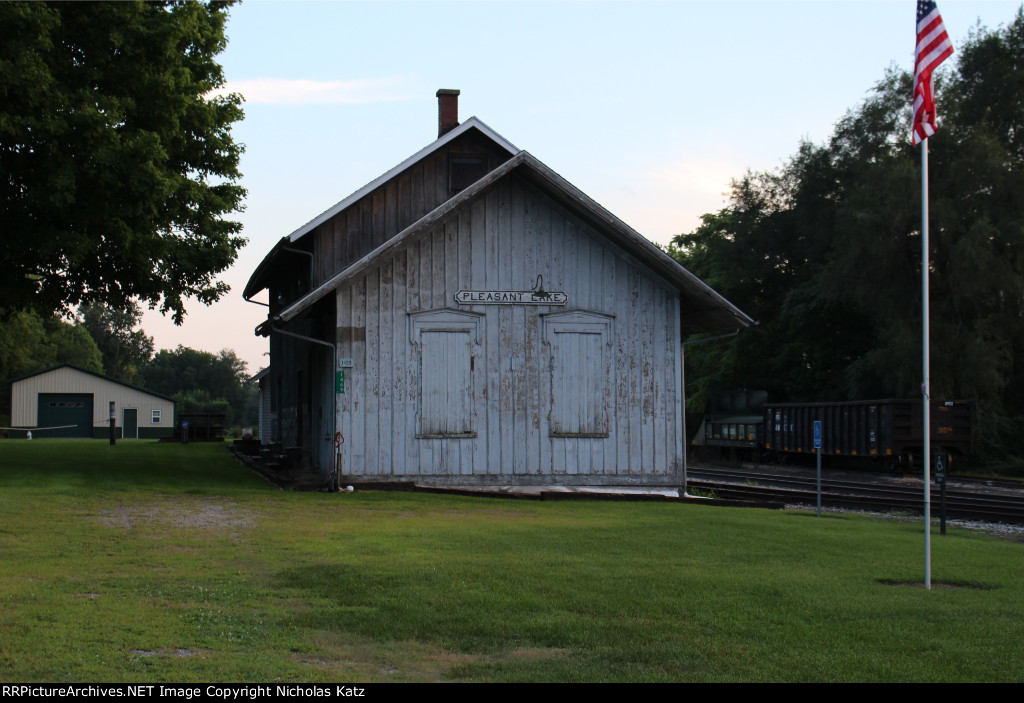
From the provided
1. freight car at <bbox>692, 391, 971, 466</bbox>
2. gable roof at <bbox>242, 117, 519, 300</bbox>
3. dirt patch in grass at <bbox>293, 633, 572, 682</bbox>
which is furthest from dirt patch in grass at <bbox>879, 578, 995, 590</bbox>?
freight car at <bbox>692, 391, 971, 466</bbox>

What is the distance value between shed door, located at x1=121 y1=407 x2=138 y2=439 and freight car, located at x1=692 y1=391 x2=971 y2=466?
39.2 metres

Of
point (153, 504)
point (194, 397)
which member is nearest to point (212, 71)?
point (153, 504)

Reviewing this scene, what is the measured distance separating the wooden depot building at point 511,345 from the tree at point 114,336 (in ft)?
391

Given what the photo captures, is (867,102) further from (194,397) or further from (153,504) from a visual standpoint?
(194,397)

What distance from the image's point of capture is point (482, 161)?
79.5 feet

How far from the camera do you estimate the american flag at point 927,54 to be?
10.4 meters

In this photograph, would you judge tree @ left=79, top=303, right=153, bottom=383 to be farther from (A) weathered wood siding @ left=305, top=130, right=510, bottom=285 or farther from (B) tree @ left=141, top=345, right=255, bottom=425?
(A) weathered wood siding @ left=305, top=130, right=510, bottom=285

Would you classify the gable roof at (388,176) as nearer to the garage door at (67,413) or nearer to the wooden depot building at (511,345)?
the wooden depot building at (511,345)

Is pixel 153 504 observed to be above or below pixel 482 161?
below

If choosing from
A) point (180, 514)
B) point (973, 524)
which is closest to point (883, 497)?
point (973, 524)

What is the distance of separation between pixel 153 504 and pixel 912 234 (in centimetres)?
3545

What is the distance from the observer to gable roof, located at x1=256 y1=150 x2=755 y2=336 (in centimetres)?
1858

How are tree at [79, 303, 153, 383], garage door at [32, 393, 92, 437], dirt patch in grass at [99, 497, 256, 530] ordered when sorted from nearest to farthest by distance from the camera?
dirt patch in grass at [99, 497, 256, 530]
garage door at [32, 393, 92, 437]
tree at [79, 303, 153, 383]
